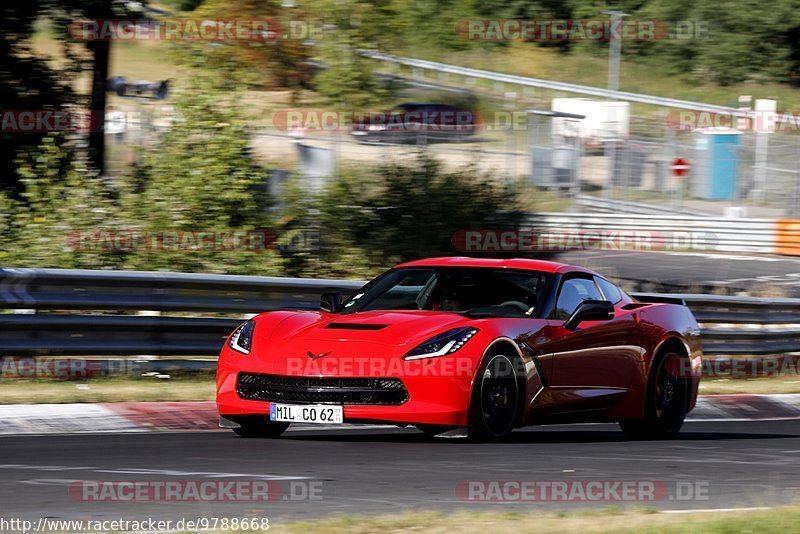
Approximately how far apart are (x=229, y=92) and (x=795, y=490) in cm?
1379

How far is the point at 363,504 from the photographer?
20.6ft

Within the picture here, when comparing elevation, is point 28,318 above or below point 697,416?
above

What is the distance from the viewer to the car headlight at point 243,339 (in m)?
8.93

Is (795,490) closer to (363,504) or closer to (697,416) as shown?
(363,504)

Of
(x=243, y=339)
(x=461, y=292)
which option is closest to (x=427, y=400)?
(x=461, y=292)

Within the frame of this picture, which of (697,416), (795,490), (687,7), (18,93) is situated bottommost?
(697,416)

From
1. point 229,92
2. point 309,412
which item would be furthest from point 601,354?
point 229,92

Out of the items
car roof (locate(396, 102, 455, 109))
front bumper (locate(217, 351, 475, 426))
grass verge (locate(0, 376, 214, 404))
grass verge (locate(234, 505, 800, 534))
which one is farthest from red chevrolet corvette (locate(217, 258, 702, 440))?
car roof (locate(396, 102, 455, 109))

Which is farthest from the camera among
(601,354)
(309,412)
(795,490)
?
(601,354)

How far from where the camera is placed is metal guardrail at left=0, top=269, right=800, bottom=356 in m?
11.4

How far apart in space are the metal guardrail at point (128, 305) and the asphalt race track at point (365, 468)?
2.50 m

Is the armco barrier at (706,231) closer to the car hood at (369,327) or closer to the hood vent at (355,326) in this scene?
the car hood at (369,327)

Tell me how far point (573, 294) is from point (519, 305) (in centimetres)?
64

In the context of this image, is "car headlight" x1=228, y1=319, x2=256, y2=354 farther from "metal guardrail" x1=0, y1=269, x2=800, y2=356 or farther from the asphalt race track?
"metal guardrail" x1=0, y1=269, x2=800, y2=356
